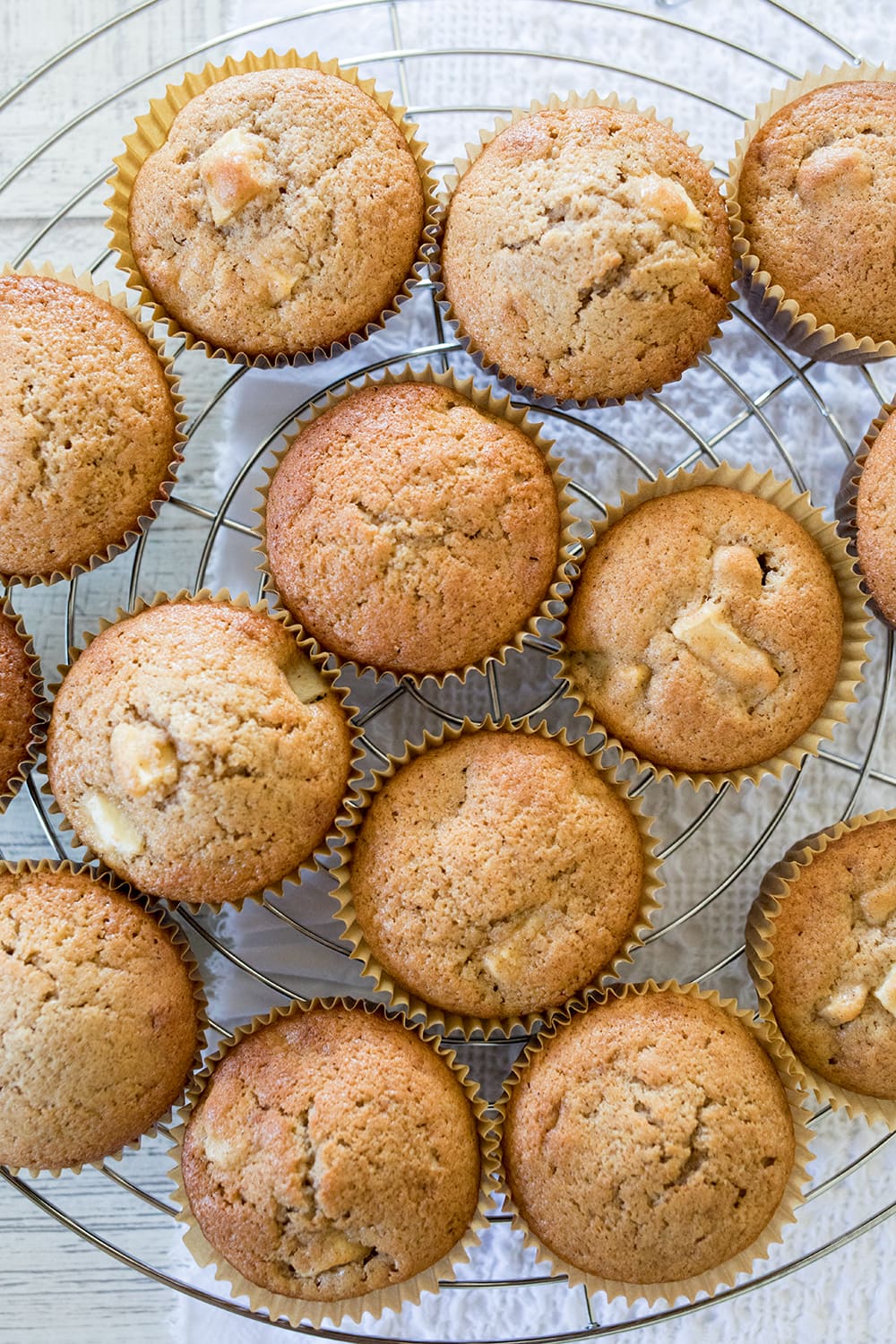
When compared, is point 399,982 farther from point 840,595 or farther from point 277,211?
point 277,211

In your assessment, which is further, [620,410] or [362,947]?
[620,410]

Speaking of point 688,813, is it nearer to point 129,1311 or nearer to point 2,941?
point 2,941

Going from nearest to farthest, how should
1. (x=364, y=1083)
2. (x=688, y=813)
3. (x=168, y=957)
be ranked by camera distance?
(x=364, y=1083), (x=168, y=957), (x=688, y=813)

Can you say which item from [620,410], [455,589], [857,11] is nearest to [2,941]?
[455,589]

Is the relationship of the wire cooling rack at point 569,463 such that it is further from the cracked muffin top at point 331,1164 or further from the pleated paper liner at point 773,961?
the cracked muffin top at point 331,1164

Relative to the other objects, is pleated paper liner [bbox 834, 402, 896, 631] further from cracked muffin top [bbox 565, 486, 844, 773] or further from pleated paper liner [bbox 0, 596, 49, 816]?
pleated paper liner [bbox 0, 596, 49, 816]

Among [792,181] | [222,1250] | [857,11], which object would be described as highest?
[857,11]

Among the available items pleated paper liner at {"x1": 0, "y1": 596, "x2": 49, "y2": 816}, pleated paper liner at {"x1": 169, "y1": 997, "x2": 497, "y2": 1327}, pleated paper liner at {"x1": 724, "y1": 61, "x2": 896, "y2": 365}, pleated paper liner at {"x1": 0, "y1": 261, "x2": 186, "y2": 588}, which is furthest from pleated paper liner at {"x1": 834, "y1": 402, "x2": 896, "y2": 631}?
pleated paper liner at {"x1": 0, "y1": 596, "x2": 49, "y2": 816}
